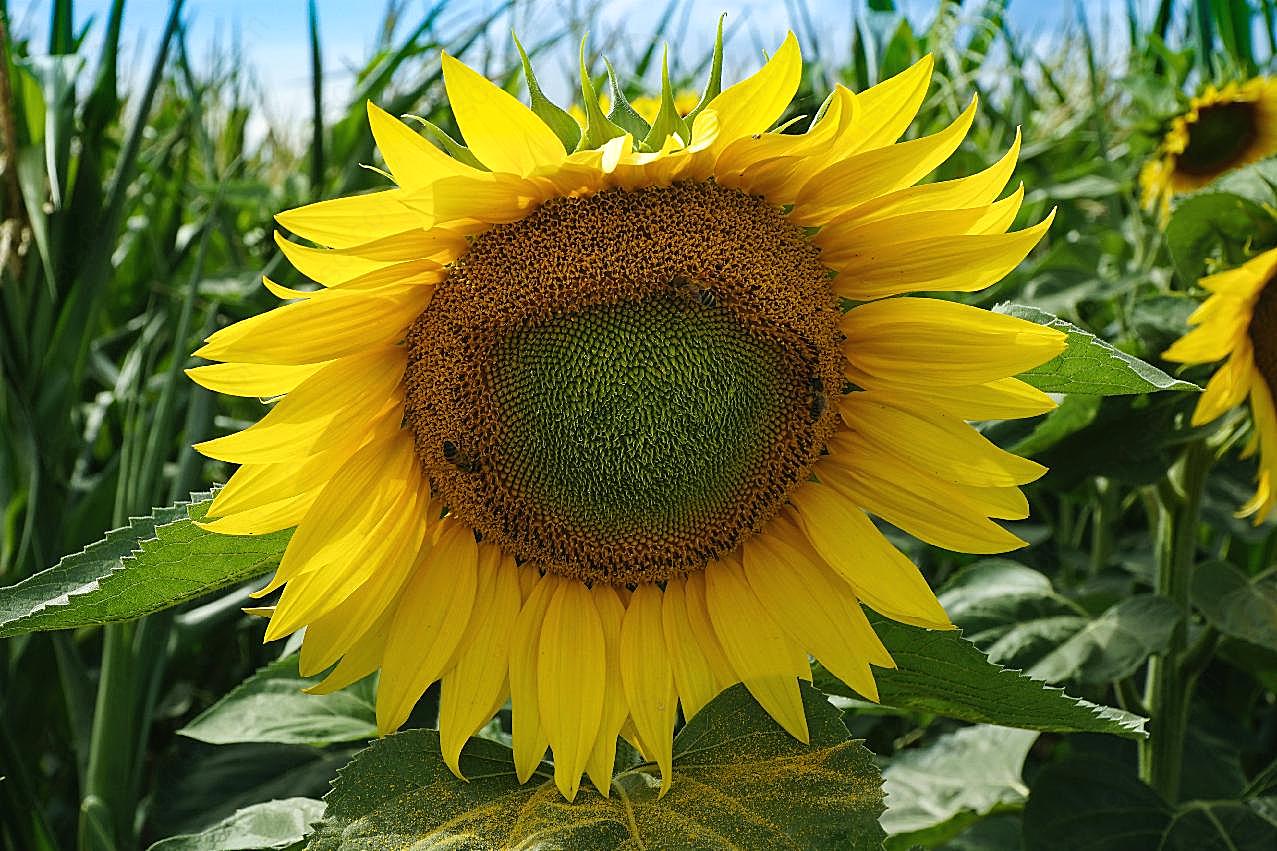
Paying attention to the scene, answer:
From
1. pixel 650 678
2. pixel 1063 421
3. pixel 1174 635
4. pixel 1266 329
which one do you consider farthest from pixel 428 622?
pixel 1266 329

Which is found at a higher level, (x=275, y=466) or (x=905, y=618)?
(x=275, y=466)

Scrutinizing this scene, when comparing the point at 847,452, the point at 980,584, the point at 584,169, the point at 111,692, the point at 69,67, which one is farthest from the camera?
the point at 69,67

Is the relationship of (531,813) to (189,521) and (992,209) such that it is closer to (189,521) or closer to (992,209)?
(189,521)

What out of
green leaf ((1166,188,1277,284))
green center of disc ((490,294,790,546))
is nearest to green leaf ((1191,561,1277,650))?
green leaf ((1166,188,1277,284))

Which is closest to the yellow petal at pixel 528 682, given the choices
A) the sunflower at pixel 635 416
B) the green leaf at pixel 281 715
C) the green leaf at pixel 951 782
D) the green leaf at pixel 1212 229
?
the sunflower at pixel 635 416

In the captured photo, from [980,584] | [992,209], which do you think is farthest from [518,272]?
[980,584]

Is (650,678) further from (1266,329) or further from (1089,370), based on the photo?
(1266,329)

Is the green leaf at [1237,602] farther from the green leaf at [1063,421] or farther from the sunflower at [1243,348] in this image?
the green leaf at [1063,421]
